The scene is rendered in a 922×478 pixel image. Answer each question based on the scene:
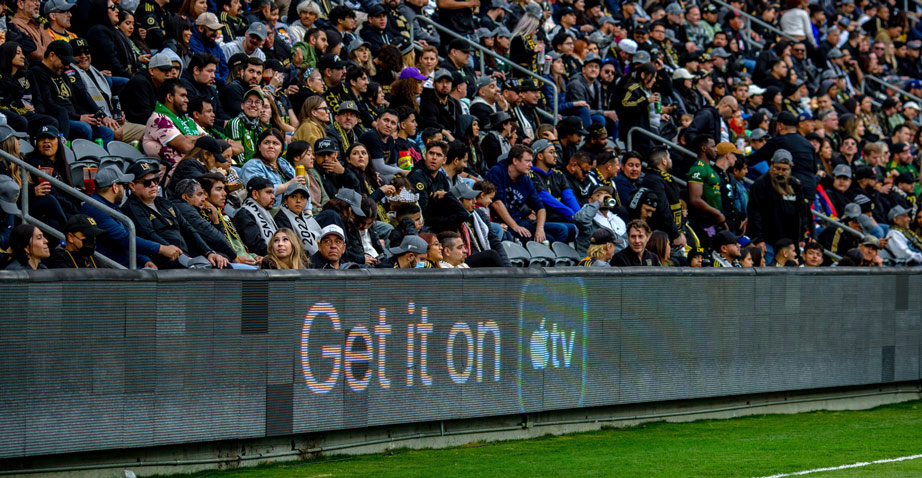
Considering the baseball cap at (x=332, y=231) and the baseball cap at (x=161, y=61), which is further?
the baseball cap at (x=161, y=61)

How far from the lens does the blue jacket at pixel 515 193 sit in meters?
15.7

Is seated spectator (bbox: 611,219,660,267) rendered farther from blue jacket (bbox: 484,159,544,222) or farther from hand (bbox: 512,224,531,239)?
blue jacket (bbox: 484,159,544,222)

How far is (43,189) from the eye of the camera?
35.5ft

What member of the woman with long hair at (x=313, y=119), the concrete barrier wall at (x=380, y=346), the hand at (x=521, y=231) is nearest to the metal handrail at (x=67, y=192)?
the concrete barrier wall at (x=380, y=346)

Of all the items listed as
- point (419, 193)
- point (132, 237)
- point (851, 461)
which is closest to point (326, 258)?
point (132, 237)

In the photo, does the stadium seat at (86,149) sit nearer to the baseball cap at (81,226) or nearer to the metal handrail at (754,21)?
the baseball cap at (81,226)

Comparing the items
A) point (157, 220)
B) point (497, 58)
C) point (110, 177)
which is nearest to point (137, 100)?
point (110, 177)

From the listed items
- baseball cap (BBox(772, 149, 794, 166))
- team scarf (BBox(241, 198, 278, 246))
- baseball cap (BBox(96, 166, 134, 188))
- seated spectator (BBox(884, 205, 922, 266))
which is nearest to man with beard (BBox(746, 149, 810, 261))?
baseball cap (BBox(772, 149, 794, 166))

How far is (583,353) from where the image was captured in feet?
37.8

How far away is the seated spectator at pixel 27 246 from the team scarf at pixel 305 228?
3118 millimetres

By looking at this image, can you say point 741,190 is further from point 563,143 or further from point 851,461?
point 851,461

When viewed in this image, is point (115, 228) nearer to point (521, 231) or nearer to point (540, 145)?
point (521, 231)

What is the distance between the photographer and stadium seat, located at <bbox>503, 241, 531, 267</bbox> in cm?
1456

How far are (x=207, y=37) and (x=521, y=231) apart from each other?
14.0 ft
